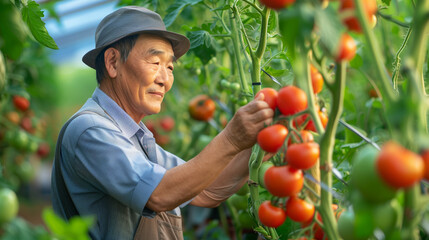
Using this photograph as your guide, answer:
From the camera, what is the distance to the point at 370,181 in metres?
0.58

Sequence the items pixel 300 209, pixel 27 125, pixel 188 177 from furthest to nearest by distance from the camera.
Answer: pixel 27 125
pixel 188 177
pixel 300 209

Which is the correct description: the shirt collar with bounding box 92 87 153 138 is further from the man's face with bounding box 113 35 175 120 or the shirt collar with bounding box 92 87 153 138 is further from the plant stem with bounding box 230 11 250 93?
the plant stem with bounding box 230 11 250 93

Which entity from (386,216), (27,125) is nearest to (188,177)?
(386,216)

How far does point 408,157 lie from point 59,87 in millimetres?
6975

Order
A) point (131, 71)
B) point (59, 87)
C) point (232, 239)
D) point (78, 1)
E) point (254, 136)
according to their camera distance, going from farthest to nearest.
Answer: point (59, 87) < point (78, 1) < point (232, 239) < point (131, 71) < point (254, 136)

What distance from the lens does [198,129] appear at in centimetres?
243

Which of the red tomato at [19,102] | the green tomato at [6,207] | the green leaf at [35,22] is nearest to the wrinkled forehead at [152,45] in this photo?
the green leaf at [35,22]

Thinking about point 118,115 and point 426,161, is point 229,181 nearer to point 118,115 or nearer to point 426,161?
point 118,115

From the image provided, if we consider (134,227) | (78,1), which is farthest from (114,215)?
(78,1)

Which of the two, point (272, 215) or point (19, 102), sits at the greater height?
point (272, 215)

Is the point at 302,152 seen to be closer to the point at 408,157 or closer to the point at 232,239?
the point at 408,157

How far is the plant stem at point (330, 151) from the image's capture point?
2.23 feet

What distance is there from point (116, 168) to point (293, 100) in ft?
1.58

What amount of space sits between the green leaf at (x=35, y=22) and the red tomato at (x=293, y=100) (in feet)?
1.67
